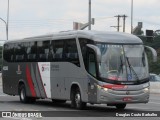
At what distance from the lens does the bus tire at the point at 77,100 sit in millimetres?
21656

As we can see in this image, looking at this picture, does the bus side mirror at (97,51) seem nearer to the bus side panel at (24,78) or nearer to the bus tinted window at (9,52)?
the bus side panel at (24,78)

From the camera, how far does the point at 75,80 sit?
22.1m

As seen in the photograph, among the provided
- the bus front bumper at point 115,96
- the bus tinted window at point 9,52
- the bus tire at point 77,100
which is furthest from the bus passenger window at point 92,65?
the bus tinted window at point 9,52

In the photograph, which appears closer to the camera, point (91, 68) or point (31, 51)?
point (91, 68)

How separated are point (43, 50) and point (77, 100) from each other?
13.6 ft

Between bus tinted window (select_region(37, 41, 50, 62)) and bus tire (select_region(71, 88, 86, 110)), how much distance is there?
3.09 meters

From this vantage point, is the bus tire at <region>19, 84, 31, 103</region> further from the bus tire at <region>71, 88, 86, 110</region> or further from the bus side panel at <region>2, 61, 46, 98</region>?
the bus tire at <region>71, 88, 86, 110</region>

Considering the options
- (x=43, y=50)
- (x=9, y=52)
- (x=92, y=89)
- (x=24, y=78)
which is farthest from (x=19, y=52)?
(x=92, y=89)

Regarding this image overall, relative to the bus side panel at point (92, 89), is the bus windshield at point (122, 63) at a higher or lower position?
higher

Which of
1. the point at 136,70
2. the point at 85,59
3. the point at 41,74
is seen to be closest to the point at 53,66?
the point at 41,74

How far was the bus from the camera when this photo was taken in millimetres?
20266

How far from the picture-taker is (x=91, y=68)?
2088 cm

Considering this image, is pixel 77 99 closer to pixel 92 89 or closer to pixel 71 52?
pixel 92 89

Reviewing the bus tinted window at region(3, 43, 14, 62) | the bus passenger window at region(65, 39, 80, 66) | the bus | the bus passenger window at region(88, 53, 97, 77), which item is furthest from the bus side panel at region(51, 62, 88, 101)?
the bus tinted window at region(3, 43, 14, 62)
